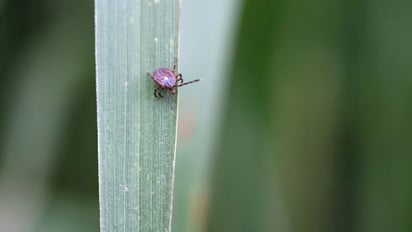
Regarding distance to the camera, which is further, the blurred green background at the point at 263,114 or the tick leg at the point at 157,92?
the blurred green background at the point at 263,114

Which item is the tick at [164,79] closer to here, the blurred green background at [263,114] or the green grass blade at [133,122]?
the green grass blade at [133,122]

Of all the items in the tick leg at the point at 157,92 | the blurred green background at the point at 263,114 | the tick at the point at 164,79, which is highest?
the tick at the point at 164,79

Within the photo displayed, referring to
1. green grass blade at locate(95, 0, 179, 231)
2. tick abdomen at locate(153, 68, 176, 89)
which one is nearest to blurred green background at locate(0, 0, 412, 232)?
tick abdomen at locate(153, 68, 176, 89)

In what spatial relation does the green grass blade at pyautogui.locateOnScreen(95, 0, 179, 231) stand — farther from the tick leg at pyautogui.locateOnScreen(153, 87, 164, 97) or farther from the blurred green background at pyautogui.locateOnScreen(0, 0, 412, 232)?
the blurred green background at pyautogui.locateOnScreen(0, 0, 412, 232)

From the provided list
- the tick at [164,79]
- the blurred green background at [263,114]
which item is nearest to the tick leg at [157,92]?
the tick at [164,79]

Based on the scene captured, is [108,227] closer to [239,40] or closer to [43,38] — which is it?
[239,40]

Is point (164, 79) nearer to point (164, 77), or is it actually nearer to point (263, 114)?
point (164, 77)

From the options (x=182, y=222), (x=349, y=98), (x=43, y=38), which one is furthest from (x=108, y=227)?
(x=349, y=98)
